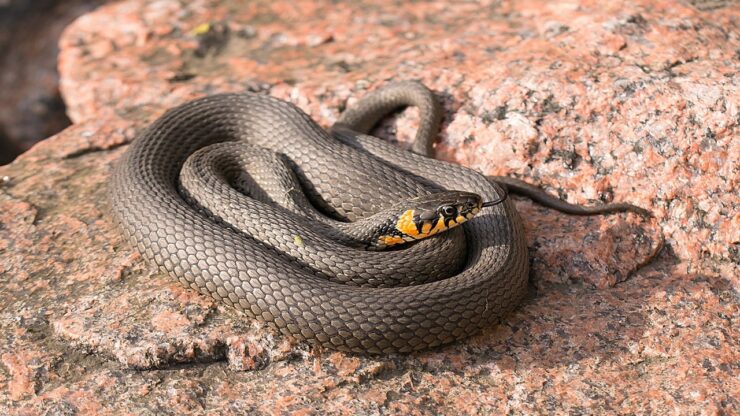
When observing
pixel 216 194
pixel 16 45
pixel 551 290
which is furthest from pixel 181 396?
pixel 16 45

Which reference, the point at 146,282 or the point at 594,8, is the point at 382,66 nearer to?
the point at 594,8

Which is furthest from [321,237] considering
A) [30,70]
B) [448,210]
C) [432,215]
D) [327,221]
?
[30,70]

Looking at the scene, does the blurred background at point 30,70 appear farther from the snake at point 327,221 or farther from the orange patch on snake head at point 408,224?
the orange patch on snake head at point 408,224

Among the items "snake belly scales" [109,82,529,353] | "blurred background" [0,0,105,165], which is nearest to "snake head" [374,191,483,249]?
"snake belly scales" [109,82,529,353]

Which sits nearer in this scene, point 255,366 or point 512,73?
point 255,366

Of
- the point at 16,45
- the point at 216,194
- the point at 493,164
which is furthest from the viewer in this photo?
the point at 16,45

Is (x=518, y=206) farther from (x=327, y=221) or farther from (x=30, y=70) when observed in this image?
(x=30, y=70)

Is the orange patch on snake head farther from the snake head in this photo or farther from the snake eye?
the snake eye
